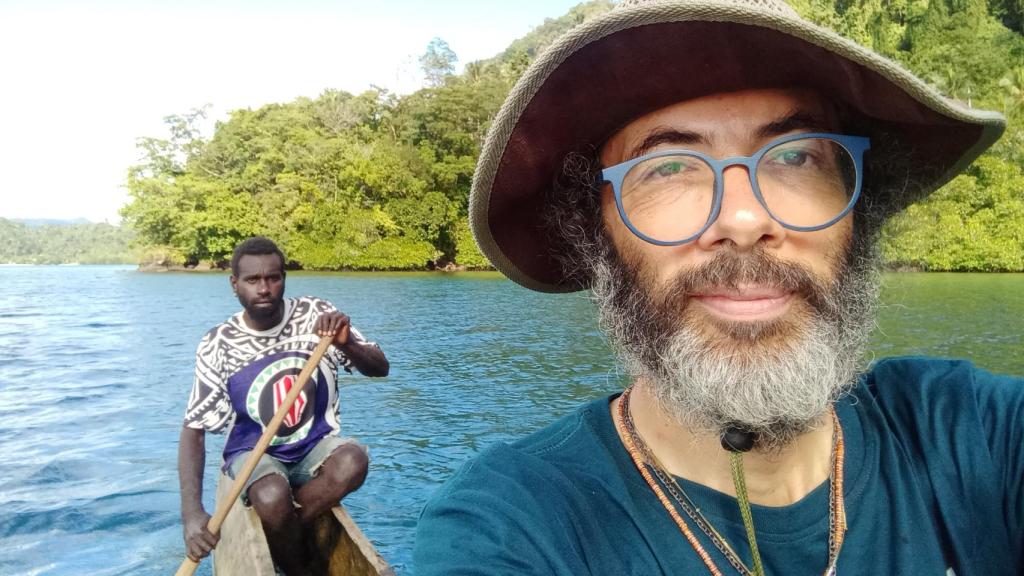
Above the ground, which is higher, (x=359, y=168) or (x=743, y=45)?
(x=359, y=168)

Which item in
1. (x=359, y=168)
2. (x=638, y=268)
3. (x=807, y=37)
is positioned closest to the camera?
(x=807, y=37)

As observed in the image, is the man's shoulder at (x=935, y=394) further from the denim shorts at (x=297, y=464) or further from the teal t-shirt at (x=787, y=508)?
the denim shorts at (x=297, y=464)

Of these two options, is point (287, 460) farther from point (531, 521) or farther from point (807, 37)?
point (807, 37)

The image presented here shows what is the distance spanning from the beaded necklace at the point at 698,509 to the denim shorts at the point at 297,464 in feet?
8.69

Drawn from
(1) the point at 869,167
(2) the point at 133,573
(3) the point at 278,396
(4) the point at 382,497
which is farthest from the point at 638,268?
(4) the point at 382,497

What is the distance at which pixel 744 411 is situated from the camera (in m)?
1.15

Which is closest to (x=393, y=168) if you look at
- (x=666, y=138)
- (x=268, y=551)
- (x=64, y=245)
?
(x=268, y=551)

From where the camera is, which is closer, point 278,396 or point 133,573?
point 278,396

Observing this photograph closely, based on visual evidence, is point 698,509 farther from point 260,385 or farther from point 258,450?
point 260,385

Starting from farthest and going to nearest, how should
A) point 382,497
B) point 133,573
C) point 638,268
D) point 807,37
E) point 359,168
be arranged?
1. point 359,168
2. point 382,497
3. point 133,573
4. point 638,268
5. point 807,37

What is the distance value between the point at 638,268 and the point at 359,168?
133ft

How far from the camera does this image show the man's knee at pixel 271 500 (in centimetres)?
333

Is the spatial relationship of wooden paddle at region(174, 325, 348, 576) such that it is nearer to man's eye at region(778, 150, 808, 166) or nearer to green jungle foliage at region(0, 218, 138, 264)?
man's eye at region(778, 150, 808, 166)

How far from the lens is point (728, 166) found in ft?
3.85
